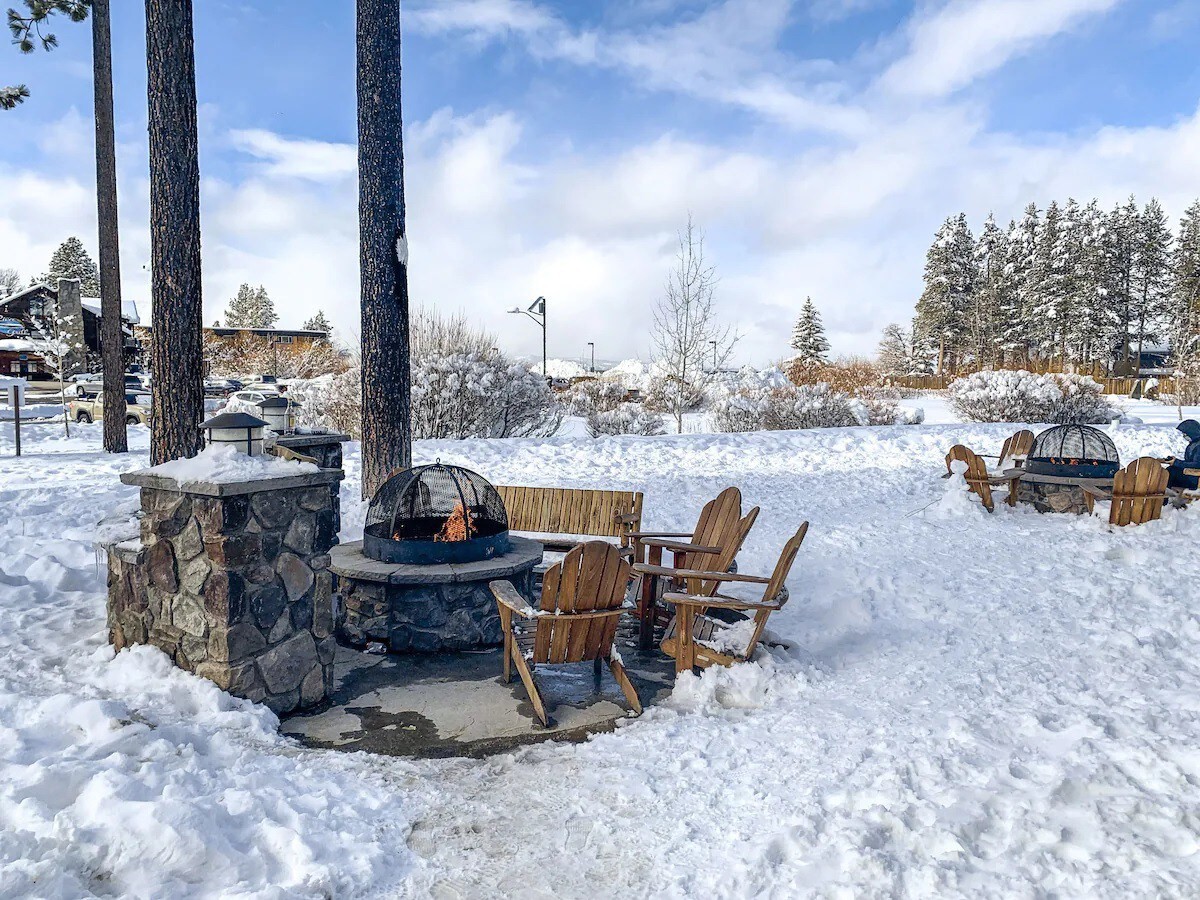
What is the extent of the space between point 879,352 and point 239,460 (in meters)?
52.6

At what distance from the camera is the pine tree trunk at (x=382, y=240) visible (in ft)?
24.3

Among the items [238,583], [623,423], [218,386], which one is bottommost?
[238,583]

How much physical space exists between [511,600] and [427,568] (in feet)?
3.10

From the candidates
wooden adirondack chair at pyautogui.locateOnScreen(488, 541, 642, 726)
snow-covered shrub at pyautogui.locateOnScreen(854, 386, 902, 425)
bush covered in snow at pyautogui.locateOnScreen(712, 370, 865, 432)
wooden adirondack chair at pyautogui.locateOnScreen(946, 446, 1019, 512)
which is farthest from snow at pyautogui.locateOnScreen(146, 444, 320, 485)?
snow-covered shrub at pyautogui.locateOnScreen(854, 386, 902, 425)

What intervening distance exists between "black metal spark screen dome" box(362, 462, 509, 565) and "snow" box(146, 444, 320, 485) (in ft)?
3.71

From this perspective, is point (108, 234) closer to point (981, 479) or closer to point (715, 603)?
point (715, 603)

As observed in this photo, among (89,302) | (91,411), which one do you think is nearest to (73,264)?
(89,302)

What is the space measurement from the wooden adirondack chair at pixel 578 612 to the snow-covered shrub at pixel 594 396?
45.8 ft

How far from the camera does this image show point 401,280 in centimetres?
763

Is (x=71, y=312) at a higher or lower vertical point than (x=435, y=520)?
higher

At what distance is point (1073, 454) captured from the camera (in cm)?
1045

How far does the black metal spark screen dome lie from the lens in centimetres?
500

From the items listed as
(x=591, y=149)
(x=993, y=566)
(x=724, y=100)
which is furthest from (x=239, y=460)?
(x=724, y=100)

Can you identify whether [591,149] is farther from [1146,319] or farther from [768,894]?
[1146,319]
